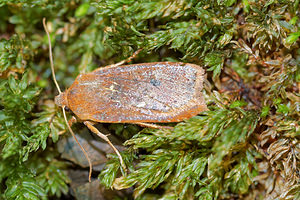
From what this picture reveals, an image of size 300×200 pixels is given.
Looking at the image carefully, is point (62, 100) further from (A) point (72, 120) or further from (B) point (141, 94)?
(B) point (141, 94)

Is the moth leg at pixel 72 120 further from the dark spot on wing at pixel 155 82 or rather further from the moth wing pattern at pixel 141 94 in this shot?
the dark spot on wing at pixel 155 82

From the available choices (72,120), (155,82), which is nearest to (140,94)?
(155,82)

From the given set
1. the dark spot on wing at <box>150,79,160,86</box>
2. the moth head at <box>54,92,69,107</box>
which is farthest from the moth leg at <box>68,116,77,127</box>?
the dark spot on wing at <box>150,79,160,86</box>

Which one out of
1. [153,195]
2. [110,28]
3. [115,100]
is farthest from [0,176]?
[110,28]

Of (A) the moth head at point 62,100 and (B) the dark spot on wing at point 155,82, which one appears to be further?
(A) the moth head at point 62,100

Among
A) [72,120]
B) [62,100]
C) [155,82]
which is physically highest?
[155,82]

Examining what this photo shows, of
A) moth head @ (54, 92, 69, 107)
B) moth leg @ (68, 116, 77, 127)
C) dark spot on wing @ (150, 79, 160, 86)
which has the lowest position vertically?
moth leg @ (68, 116, 77, 127)

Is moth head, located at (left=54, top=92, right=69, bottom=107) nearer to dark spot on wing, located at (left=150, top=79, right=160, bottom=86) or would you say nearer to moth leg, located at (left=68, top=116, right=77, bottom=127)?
moth leg, located at (left=68, top=116, right=77, bottom=127)

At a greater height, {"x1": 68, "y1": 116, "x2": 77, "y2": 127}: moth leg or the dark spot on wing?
the dark spot on wing

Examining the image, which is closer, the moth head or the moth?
the moth

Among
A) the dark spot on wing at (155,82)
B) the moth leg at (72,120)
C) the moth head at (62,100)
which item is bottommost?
the moth leg at (72,120)

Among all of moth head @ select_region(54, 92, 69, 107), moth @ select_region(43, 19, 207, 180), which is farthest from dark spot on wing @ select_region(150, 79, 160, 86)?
moth head @ select_region(54, 92, 69, 107)

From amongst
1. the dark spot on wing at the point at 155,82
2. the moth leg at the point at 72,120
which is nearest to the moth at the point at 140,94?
the dark spot on wing at the point at 155,82
